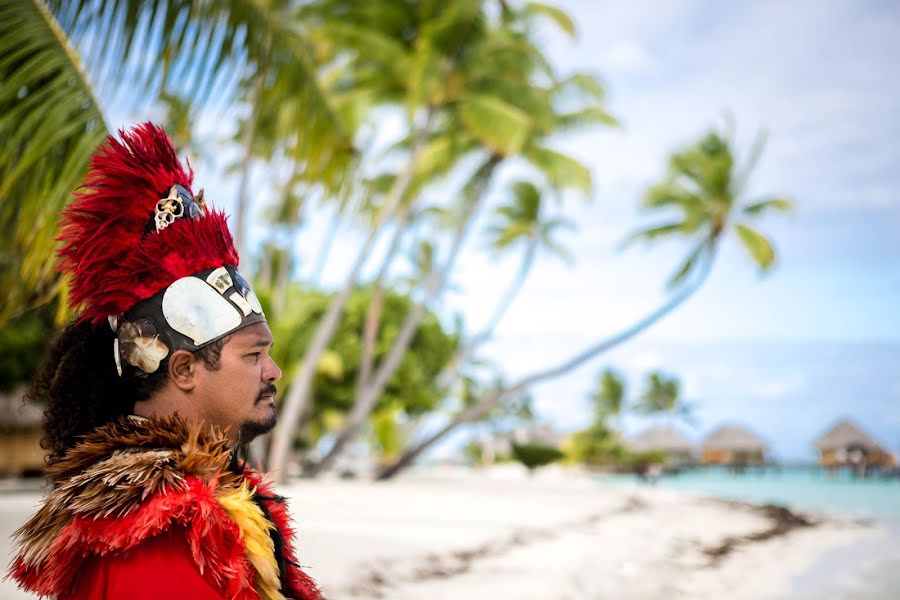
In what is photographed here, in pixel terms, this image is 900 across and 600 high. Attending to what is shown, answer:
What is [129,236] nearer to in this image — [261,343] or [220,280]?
[220,280]

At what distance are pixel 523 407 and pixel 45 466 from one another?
58711mm

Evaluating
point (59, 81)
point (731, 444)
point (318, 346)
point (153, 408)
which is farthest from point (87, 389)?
point (731, 444)

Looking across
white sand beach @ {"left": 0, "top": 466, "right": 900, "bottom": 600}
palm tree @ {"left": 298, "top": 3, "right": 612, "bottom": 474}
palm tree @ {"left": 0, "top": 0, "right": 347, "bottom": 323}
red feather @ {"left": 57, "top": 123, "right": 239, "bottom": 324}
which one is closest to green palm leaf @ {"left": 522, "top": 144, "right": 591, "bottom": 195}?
palm tree @ {"left": 298, "top": 3, "right": 612, "bottom": 474}

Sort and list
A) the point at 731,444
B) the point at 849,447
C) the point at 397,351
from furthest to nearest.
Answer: the point at 731,444 → the point at 849,447 → the point at 397,351

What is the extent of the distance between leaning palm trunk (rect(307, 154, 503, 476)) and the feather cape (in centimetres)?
1637

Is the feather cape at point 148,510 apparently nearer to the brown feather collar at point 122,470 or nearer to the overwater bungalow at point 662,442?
the brown feather collar at point 122,470

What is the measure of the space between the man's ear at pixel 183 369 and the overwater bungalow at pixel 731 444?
53.4 metres

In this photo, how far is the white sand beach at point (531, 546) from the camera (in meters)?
6.55

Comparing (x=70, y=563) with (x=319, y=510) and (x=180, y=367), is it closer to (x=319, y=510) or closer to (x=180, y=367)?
(x=180, y=367)

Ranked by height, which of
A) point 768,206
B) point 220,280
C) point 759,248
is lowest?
point 220,280

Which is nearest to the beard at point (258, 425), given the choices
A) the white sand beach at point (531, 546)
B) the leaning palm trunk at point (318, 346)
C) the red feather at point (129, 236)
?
the red feather at point (129, 236)

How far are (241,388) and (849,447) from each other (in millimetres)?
50593

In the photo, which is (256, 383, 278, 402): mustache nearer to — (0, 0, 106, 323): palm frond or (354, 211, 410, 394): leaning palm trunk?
(0, 0, 106, 323): palm frond

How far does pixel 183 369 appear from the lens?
117 cm
